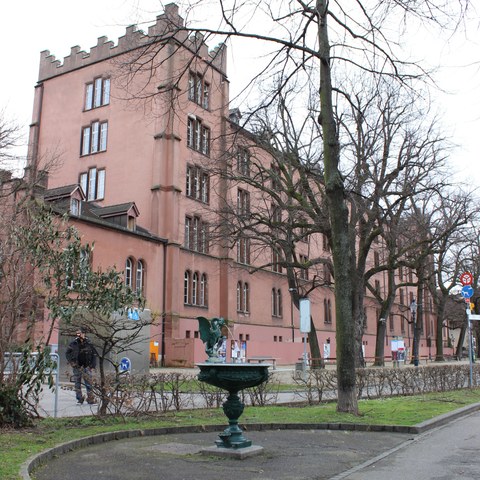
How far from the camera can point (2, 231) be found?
14055 mm

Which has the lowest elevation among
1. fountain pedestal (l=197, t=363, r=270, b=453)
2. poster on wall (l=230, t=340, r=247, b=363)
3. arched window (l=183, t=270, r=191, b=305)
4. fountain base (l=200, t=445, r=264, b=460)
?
fountain base (l=200, t=445, r=264, b=460)

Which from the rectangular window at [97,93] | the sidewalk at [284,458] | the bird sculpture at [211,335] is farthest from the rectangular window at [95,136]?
the bird sculpture at [211,335]

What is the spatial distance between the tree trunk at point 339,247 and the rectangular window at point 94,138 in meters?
33.4

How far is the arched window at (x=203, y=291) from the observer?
43625 mm

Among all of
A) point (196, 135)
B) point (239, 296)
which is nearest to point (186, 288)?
point (239, 296)

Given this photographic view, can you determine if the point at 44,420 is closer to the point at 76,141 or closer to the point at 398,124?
the point at 398,124

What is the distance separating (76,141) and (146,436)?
127 ft

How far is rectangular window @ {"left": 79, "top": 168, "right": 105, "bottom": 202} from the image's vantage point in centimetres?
4391

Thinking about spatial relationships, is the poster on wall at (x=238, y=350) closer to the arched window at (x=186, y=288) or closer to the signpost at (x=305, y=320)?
the arched window at (x=186, y=288)

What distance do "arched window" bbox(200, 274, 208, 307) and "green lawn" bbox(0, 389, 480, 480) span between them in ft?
92.4

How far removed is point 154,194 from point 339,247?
29262 mm

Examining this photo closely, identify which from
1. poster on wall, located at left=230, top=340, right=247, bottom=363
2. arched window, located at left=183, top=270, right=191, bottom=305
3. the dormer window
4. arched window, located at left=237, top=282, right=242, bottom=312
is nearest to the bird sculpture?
the dormer window

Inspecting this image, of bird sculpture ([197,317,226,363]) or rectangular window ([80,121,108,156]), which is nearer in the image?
bird sculpture ([197,317,226,363])

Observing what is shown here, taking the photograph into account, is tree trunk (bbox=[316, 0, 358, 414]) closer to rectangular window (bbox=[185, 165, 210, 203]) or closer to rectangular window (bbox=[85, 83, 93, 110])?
rectangular window (bbox=[185, 165, 210, 203])
